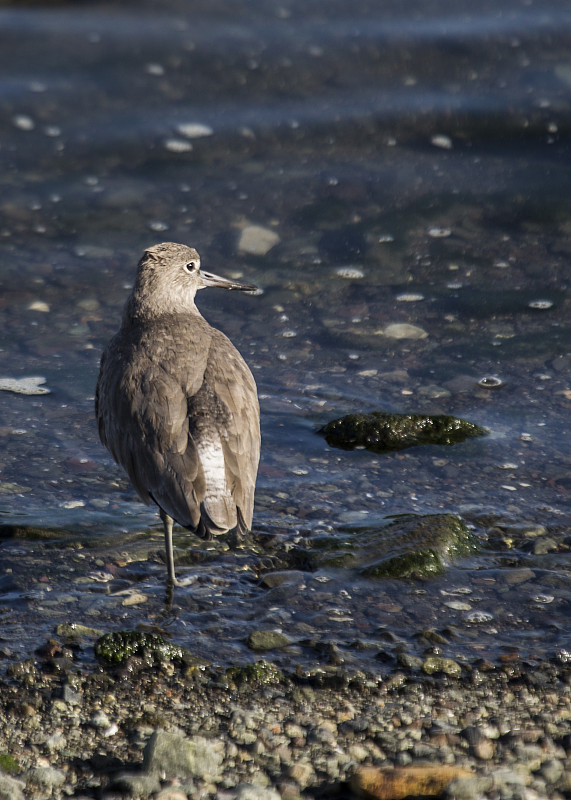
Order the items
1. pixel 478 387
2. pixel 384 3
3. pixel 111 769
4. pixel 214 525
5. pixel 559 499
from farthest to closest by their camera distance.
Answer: pixel 384 3, pixel 478 387, pixel 559 499, pixel 214 525, pixel 111 769

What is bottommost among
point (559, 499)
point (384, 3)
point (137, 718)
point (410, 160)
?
point (137, 718)

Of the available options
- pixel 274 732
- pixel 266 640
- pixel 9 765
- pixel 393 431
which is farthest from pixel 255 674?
pixel 393 431

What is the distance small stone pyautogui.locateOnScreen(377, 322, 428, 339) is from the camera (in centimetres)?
700

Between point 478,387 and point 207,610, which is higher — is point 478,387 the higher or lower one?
the higher one

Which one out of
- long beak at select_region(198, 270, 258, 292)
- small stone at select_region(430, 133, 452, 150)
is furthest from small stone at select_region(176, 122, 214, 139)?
long beak at select_region(198, 270, 258, 292)

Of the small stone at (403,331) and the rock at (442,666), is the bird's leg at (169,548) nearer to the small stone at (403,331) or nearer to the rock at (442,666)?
the rock at (442,666)

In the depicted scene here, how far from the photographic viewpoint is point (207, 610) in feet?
14.2

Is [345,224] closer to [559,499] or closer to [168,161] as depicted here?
[168,161]

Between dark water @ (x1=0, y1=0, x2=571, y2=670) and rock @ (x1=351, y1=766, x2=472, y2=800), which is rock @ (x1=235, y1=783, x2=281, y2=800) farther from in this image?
dark water @ (x1=0, y1=0, x2=571, y2=670)

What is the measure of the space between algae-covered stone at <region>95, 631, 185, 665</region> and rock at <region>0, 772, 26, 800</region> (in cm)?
79

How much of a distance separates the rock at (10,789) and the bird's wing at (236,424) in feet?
4.54

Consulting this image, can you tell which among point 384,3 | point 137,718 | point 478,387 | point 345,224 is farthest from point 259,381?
point 384,3

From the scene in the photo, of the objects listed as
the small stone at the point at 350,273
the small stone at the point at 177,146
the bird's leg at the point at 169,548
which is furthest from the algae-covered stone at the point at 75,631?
the small stone at the point at 177,146

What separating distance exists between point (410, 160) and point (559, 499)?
5046 millimetres
